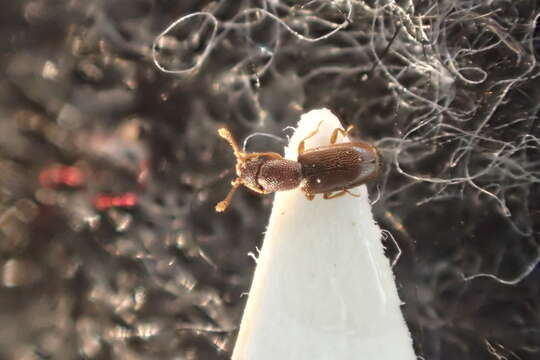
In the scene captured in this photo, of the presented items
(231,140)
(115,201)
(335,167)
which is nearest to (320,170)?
(335,167)

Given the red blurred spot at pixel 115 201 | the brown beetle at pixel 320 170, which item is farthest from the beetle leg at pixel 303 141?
the red blurred spot at pixel 115 201

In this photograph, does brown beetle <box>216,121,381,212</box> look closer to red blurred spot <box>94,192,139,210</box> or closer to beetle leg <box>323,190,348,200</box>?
beetle leg <box>323,190,348,200</box>

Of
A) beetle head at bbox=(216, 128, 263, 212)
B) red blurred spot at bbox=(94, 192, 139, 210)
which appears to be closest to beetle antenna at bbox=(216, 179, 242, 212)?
beetle head at bbox=(216, 128, 263, 212)

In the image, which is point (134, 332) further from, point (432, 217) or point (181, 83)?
point (432, 217)

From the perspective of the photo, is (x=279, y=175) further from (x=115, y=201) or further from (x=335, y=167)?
(x=115, y=201)

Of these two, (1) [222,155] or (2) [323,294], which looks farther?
(1) [222,155]

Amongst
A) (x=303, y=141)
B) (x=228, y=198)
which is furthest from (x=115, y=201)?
(x=303, y=141)
